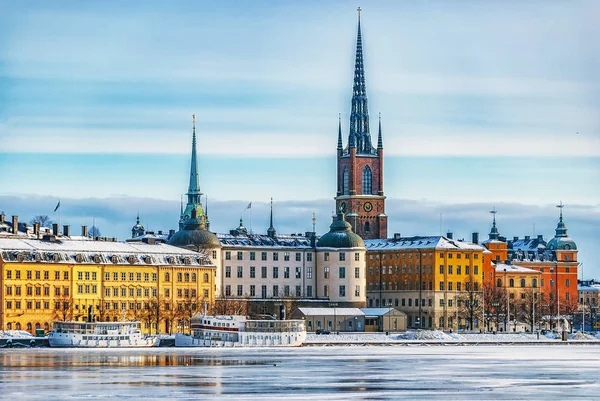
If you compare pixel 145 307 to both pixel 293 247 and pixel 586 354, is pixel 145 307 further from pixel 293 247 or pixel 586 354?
pixel 586 354

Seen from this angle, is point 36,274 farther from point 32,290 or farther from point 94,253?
point 94,253

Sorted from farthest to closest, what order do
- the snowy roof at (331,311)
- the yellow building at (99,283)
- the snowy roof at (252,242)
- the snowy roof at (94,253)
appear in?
the snowy roof at (252,242)
the snowy roof at (331,311)
the snowy roof at (94,253)
the yellow building at (99,283)

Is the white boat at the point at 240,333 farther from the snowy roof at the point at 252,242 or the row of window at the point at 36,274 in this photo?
the snowy roof at the point at 252,242

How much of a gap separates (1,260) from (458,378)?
84.5 m

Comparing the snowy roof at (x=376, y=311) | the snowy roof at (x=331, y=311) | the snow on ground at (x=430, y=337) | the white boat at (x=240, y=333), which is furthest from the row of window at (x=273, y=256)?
the white boat at (x=240, y=333)

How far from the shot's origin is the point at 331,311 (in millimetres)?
186875

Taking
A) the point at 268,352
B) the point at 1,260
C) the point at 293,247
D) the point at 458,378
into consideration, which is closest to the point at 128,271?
the point at 1,260

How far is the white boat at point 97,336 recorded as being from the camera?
137m

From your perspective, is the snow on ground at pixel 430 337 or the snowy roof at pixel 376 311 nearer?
the snow on ground at pixel 430 337

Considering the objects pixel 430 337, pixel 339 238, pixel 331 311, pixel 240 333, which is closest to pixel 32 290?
pixel 240 333

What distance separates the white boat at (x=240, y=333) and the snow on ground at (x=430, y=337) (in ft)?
19.5

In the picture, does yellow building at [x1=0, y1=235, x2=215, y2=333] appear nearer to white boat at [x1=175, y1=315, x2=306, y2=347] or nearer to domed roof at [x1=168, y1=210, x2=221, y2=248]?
domed roof at [x1=168, y1=210, x2=221, y2=248]

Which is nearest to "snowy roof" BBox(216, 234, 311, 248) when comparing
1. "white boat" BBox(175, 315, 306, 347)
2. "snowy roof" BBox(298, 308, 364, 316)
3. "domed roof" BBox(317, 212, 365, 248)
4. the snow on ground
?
"domed roof" BBox(317, 212, 365, 248)

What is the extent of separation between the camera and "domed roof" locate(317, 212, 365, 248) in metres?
196
